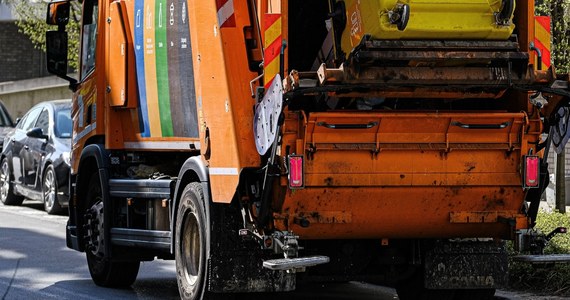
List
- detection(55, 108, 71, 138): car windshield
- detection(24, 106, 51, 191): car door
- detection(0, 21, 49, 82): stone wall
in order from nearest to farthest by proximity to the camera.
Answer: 1. detection(55, 108, 71, 138): car windshield
2. detection(24, 106, 51, 191): car door
3. detection(0, 21, 49, 82): stone wall

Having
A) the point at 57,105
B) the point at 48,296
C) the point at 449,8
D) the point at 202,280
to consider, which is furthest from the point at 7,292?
the point at 57,105

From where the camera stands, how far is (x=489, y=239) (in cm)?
917

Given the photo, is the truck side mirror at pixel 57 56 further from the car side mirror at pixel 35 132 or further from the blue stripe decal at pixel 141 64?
the car side mirror at pixel 35 132

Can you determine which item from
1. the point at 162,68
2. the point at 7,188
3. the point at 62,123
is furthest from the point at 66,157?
the point at 162,68

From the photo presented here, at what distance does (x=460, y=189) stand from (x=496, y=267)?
0.94 meters

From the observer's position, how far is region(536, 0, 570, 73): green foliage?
14273 mm

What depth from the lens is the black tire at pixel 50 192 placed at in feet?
61.1

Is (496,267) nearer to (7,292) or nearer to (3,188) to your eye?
(7,292)

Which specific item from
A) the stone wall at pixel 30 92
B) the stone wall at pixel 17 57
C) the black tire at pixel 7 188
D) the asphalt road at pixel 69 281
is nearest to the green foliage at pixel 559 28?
the asphalt road at pixel 69 281

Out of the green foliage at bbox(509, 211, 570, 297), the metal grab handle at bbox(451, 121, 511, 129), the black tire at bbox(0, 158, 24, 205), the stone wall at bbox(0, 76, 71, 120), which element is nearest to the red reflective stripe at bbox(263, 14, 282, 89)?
the metal grab handle at bbox(451, 121, 511, 129)

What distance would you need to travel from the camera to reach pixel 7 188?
21.1 meters

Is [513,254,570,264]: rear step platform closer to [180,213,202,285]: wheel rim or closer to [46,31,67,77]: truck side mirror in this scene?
[180,213,202,285]: wheel rim

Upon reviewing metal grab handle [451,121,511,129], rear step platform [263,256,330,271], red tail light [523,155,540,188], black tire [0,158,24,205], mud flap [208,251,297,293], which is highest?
metal grab handle [451,121,511,129]

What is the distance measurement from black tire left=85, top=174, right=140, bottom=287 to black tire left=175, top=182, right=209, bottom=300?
67.8 inches
